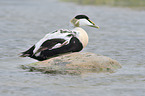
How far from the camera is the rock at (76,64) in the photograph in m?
8.97

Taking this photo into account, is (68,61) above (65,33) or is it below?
below

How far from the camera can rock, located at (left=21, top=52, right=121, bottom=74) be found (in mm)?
8969

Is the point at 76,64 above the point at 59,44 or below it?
below

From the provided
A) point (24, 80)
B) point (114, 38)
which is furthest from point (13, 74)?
point (114, 38)

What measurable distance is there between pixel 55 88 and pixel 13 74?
5.33ft

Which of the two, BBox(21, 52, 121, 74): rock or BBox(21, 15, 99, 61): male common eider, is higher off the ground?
BBox(21, 15, 99, 61): male common eider

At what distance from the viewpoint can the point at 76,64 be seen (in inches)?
357

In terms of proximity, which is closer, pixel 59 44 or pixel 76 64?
pixel 76 64

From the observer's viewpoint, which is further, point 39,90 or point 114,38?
point 114,38

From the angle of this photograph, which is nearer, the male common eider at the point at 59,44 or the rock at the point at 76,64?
the rock at the point at 76,64

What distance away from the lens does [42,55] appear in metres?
9.45

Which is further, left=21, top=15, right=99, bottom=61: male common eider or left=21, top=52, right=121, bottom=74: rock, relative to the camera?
left=21, top=15, right=99, bottom=61: male common eider

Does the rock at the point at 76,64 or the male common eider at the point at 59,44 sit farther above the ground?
the male common eider at the point at 59,44

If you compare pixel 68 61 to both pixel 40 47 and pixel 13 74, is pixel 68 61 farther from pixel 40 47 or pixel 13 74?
pixel 13 74
